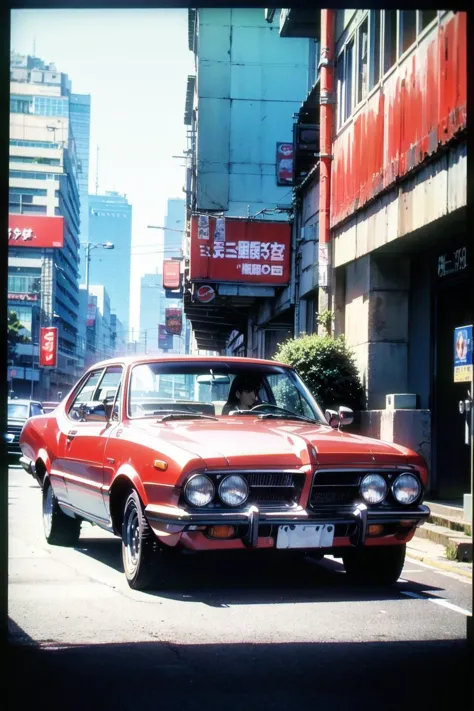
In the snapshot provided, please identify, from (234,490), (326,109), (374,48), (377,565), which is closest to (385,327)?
(374,48)

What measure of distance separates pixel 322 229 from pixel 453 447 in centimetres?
518

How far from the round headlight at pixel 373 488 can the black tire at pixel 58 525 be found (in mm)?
3365

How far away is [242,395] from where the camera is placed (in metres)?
8.15

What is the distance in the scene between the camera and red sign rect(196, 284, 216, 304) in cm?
2727

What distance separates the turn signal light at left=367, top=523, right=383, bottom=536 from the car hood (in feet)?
1.40

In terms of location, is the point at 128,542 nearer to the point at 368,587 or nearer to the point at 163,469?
the point at 163,469

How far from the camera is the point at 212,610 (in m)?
6.14

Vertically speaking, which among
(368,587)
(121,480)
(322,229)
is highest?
(322,229)

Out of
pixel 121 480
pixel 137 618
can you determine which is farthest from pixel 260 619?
pixel 121 480

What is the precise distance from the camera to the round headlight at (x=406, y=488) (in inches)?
263

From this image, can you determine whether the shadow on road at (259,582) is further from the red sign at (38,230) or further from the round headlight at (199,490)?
the red sign at (38,230)

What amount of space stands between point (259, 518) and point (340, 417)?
190 centimetres

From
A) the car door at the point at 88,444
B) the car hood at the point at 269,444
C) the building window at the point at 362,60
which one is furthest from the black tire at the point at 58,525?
the building window at the point at 362,60

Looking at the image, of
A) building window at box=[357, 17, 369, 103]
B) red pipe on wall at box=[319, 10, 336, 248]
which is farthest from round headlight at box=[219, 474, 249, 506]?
red pipe on wall at box=[319, 10, 336, 248]
